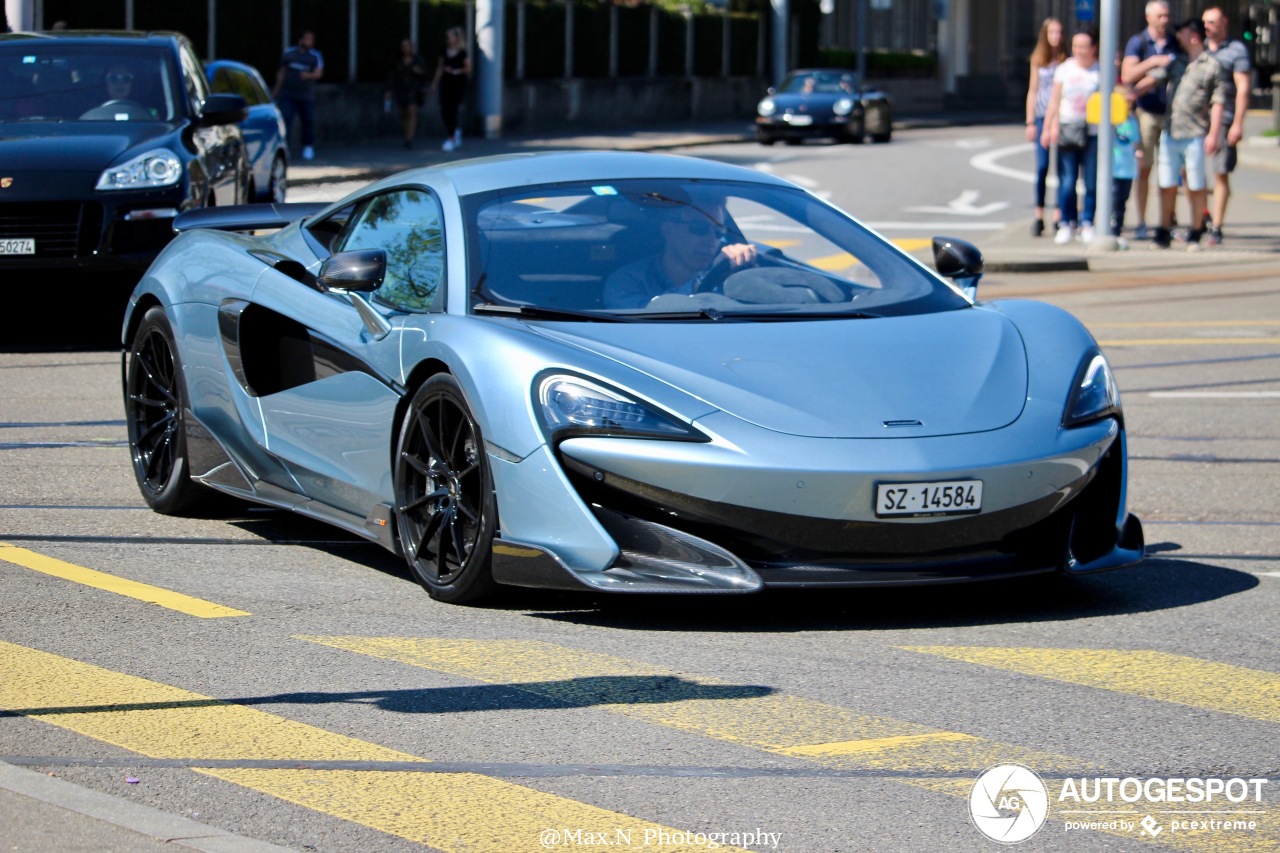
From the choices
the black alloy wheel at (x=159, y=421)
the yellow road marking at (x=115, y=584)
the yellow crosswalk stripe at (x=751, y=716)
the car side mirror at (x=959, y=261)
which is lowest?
the yellow road marking at (x=115, y=584)

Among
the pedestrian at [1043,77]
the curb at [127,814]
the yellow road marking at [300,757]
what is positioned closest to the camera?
the curb at [127,814]

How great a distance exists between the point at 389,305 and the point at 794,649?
1.86 meters

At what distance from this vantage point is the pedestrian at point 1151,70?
17.9 m

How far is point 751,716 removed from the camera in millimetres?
4652

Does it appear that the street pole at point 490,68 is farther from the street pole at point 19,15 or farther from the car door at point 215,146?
the car door at point 215,146

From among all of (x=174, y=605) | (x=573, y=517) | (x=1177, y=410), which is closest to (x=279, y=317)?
(x=174, y=605)

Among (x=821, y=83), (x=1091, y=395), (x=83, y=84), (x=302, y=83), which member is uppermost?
(x=821, y=83)

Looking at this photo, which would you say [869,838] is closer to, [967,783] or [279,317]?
[967,783]

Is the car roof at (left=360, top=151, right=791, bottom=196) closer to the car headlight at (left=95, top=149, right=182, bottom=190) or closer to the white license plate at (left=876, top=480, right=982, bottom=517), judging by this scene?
the white license plate at (left=876, top=480, right=982, bottom=517)

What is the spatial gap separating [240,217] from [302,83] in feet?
75.5

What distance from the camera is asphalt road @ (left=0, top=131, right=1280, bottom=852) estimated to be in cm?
397

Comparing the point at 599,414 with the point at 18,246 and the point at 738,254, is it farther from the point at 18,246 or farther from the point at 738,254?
the point at 18,246

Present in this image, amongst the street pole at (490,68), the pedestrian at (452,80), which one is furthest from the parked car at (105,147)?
the street pole at (490,68)

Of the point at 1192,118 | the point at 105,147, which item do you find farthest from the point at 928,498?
the point at 1192,118
